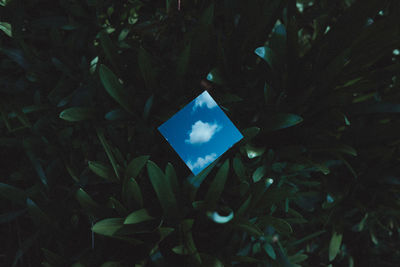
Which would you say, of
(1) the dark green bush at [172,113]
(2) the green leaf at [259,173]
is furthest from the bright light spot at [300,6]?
(2) the green leaf at [259,173]

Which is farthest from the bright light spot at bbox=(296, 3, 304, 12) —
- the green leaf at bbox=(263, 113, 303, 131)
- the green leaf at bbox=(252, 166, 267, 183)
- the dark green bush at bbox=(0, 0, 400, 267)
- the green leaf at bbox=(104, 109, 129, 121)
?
the green leaf at bbox=(104, 109, 129, 121)

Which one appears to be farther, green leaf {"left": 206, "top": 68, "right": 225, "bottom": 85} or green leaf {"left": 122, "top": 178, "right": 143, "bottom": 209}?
green leaf {"left": 206, "top": 68, "right": 225, "bottom": 85}

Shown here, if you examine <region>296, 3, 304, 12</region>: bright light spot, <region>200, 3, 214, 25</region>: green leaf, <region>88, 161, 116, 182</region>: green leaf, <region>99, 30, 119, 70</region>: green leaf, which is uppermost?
<region>99, 30, 119, 70</region>: green leaf

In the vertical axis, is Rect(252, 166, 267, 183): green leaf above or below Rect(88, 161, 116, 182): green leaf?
below

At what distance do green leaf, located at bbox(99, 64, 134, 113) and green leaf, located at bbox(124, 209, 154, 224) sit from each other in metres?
0.30

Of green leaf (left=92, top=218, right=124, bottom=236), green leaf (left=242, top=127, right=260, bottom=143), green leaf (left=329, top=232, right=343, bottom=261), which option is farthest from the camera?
green leaf (left=329, top=232, right=343, bottom=261)

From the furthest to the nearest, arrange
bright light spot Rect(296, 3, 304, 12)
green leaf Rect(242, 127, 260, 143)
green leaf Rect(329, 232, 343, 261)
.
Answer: bright light spot Rect(296, 3, 304, 12)
green leaf Rect(329, 232, 343, 261)
green leaf Rect(242, 127, 260, 143)

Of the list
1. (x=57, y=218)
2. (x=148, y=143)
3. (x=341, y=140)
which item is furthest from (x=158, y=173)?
(x=341, y=140)

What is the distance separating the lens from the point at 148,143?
3.28 feet

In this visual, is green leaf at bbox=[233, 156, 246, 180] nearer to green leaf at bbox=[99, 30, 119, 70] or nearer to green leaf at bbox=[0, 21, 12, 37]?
green leaf at bbox=[99, 30, 119, 70]

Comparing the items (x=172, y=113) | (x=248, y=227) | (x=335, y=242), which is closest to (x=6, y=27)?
(x=172, y=113)

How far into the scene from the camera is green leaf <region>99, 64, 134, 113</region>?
35.0 inches

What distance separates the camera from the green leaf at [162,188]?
2.57ft

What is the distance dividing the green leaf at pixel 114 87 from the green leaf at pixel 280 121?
0.41 m
